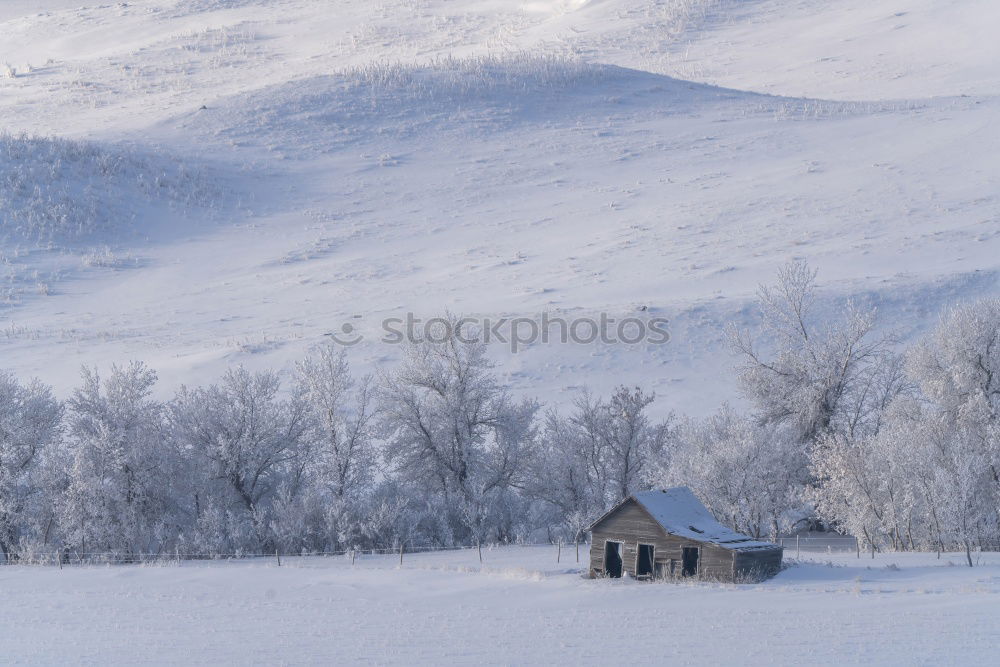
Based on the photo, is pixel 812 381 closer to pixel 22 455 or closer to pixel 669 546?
pixel 669 546

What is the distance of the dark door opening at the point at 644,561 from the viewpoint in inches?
899

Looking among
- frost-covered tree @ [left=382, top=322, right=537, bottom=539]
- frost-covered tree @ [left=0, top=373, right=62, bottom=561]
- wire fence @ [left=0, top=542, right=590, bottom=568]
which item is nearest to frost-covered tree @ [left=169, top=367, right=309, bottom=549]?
wire fence @ [left=0, top=542, right=590, bottom=568]

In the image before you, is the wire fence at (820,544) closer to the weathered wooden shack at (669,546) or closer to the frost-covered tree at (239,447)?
the weathered wooden shack at (669,546)

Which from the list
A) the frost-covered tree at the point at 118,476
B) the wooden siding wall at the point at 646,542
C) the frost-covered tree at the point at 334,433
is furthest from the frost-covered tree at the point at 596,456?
the frost-covered tree at the point at 118,476

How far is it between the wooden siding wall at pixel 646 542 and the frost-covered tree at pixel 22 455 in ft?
50.2

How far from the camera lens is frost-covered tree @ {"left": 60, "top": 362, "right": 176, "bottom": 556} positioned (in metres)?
28.8

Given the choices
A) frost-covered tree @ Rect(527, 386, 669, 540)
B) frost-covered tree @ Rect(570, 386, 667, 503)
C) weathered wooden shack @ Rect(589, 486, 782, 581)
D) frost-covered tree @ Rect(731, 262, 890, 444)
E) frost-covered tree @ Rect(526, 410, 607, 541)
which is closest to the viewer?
weathered wooden shack @ Rect(589, 486, 782, 581)

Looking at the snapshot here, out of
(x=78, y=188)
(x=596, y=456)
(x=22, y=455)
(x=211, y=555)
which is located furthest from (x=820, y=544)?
(x=78, y=188)

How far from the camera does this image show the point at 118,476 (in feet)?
98.2

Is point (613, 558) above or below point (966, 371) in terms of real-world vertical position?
below

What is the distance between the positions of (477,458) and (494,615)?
13.6 meters

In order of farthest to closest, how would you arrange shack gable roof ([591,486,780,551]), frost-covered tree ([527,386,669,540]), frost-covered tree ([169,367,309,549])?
frost-covered tree ([527,386,669,540]) < frost-covered tree ([169,367,309,549]) < shack gable roof ([591,486,780,551])

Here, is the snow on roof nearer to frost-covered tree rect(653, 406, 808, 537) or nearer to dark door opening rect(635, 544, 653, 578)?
dark door opening rect(635, 544, 653, 578)

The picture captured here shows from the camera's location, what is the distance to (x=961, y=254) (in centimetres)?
5000
